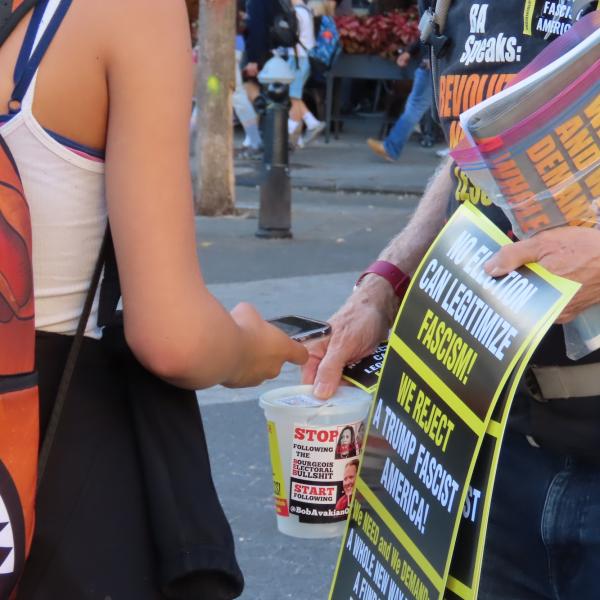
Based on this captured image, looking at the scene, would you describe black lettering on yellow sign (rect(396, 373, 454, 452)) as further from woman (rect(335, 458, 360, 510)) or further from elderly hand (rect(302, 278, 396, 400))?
elderly hand (rect(302, 278, 396, 400))

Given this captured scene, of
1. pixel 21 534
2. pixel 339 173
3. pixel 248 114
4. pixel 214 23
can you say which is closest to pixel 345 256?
pixel 214 23

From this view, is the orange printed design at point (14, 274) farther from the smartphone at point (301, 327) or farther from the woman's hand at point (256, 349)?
the smartphone at point (301, 327)

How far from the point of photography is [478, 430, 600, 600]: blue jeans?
194 centimetres

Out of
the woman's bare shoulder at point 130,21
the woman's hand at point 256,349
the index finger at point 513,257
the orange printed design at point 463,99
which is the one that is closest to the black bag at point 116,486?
the woman's hand at point 256,349

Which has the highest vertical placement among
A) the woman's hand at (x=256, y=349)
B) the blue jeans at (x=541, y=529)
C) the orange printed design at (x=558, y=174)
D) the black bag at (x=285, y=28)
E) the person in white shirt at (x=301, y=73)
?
the orange printed design at (x=558, y=174)

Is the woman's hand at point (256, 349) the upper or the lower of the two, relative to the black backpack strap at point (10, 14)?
lower

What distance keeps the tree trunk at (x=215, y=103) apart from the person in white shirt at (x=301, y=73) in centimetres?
497

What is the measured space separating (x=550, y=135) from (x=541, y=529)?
2.38ft

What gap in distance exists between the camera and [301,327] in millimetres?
2180

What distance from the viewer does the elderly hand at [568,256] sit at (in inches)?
66.1

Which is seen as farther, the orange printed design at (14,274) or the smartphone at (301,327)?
the smartphone at (301,327)

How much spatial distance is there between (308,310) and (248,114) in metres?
8.64

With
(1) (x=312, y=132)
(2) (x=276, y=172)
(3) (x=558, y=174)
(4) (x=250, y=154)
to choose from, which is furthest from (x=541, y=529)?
(1) (x=312, y=132)

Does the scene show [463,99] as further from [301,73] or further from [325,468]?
[301,73]
